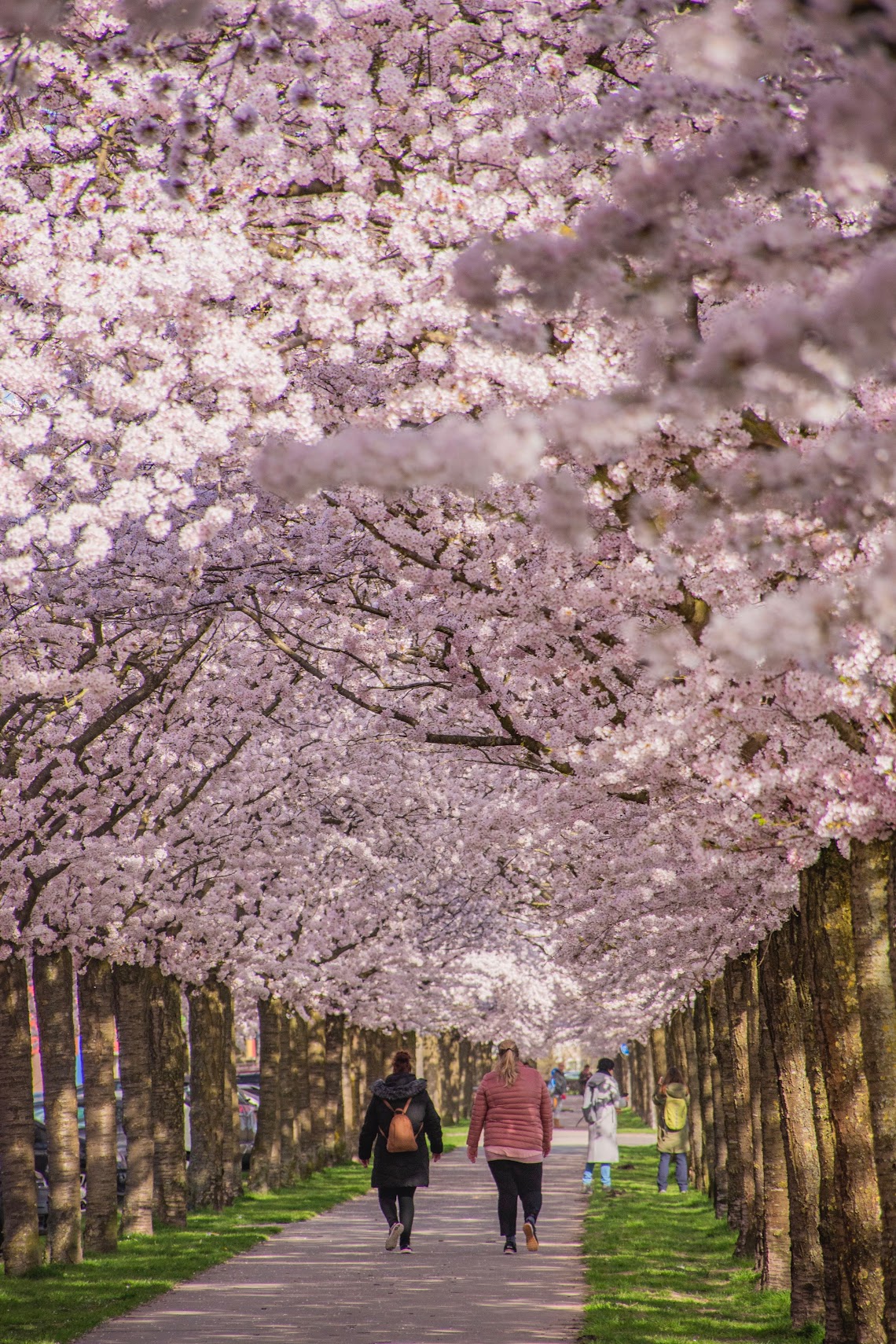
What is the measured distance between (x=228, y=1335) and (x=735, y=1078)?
8649mm

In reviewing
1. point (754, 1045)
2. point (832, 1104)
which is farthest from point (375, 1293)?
point (754, 1045)

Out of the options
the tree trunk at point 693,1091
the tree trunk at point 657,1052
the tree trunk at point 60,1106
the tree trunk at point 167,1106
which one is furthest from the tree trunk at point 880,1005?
the tree trunk at point 657,1052

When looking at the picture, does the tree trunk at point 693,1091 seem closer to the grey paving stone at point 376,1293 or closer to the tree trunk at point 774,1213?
the grey paving stone at point 376,1293

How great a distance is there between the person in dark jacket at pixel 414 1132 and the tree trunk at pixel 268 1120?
965 cm

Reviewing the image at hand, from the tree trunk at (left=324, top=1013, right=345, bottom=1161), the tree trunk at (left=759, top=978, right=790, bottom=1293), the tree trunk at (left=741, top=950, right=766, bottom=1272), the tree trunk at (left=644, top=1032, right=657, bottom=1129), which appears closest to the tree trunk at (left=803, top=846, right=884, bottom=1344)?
the tree trunk at (left=759, top=978, right=790, bottom=1293)

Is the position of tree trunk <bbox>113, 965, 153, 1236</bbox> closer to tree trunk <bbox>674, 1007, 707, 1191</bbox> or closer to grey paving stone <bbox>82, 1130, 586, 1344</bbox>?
grey paving stone <bbox>82, 1130, 586, 1344</bbox>

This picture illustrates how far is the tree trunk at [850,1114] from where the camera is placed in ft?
31.7

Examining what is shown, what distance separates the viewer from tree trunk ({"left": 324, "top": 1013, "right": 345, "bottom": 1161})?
3238cm

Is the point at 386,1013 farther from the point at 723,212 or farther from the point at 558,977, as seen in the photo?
the point at 723,212

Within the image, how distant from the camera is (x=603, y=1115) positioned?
25250mm

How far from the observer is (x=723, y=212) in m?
3.99

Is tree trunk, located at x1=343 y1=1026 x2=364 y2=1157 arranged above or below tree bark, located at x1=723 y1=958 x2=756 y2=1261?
below

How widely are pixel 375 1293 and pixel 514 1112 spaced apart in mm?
2799

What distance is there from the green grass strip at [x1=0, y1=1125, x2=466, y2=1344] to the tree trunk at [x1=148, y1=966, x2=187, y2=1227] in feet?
1.36
